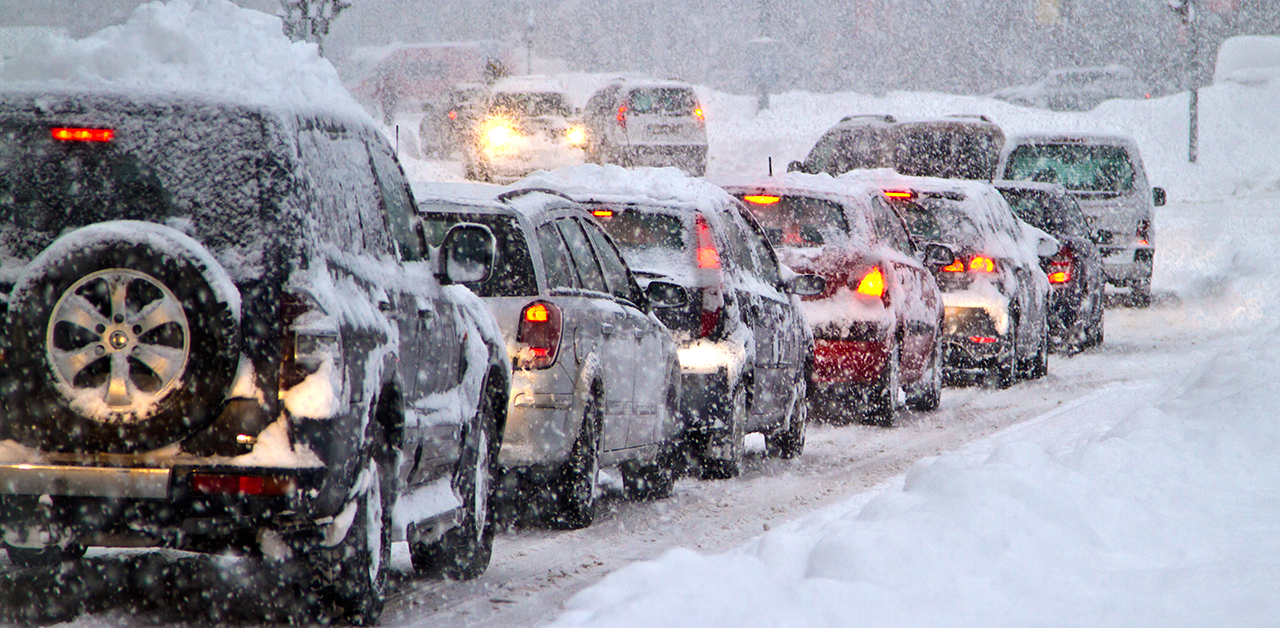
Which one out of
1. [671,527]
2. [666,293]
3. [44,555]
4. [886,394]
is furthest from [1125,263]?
[44,555]

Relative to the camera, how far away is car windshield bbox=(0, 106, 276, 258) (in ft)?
17.4

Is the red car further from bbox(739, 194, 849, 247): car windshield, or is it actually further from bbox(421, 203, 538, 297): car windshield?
bbox(421, 203, 538, 297): car windshield

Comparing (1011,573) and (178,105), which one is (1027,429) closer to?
(1011,573)

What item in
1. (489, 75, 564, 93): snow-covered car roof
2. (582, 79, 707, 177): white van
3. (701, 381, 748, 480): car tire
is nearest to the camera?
(701, 381, 748, 480): car tire

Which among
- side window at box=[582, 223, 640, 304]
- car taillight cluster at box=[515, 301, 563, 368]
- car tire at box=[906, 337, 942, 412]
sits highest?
side window at box=[582, 223, 640, 304]

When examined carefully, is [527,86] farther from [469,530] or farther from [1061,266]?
[469,530]

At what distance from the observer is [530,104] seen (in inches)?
1025

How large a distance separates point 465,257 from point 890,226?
7.56 m

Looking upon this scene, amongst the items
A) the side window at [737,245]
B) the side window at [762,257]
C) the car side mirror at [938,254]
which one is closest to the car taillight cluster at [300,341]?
the side window at [737,245]

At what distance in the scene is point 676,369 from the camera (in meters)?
9.70

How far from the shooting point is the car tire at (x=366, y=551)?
5.50 metres

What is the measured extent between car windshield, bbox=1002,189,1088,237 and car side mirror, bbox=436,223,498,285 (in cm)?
1340

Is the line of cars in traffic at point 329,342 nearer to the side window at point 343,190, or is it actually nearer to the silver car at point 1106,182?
the side window at point 343,190

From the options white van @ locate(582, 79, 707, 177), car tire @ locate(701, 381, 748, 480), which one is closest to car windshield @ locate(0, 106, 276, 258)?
car tire @ locate(701, 381, 748, 480)
